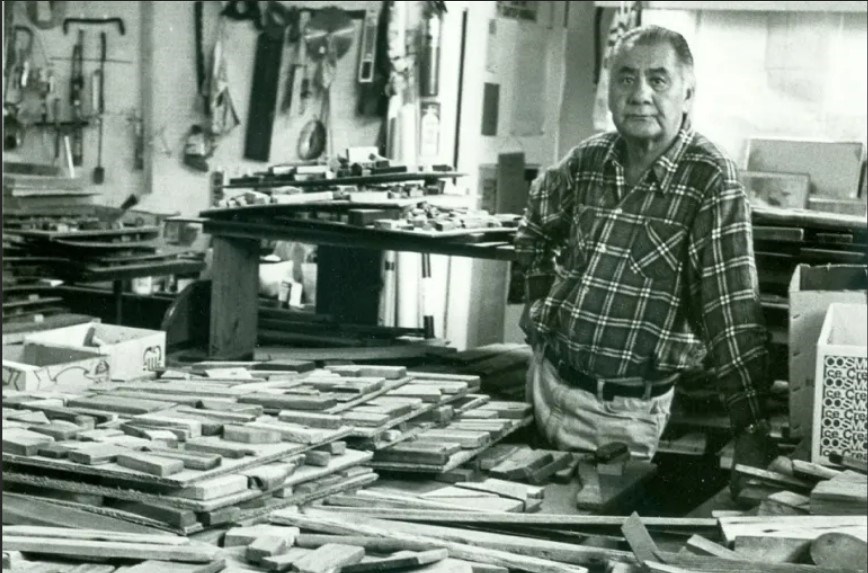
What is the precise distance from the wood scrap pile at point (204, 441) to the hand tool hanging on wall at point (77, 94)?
6.40 metres

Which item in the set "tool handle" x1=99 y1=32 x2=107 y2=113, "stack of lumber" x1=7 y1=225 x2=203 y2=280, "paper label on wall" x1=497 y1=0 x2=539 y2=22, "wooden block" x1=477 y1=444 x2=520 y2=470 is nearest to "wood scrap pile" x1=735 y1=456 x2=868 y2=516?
"wooden block" x1=477 y1=444 x2=520 y2=470

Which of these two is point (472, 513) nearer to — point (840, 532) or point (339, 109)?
point (840, 532)

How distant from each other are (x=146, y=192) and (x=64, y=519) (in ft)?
24.0

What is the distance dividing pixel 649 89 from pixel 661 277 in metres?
0.62

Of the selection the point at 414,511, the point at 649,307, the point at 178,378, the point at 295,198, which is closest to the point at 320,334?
the point at 295,198

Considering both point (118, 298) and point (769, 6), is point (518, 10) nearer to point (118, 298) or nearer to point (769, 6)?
point (769, 6)

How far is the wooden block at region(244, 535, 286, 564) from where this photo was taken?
2.55 meters

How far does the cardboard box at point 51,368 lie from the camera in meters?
4.39

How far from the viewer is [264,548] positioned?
2.57 meters

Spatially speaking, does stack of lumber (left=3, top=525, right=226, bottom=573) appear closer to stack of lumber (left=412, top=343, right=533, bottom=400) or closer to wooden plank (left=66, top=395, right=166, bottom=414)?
wooden plank (left=66, top=395, right=166, bottom=414)

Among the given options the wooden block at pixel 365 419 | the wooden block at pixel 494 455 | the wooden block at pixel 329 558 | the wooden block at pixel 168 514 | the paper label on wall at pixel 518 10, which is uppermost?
the paper label on wall at pixel 518 10

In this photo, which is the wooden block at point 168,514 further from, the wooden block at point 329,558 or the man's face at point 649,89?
the man's face at point 649,89

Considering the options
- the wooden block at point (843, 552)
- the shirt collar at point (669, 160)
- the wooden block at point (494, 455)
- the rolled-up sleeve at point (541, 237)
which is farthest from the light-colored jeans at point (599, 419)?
the wooden block at point (843, 552)

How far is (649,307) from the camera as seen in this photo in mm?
3959
